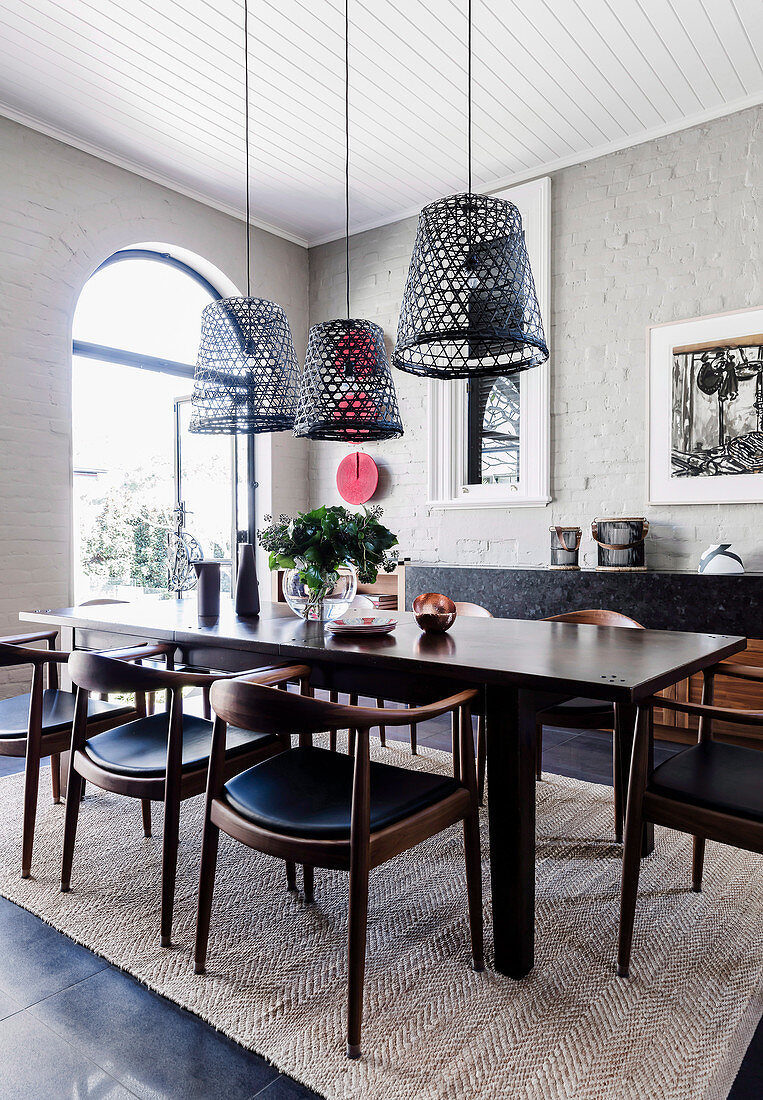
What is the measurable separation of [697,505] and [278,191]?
11.5ft

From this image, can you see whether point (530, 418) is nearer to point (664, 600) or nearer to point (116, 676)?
point (664, 600)

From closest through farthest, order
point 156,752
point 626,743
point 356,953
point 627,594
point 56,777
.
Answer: point 356,953
point 156,752
point 626,743
point 56,777
point 627,594

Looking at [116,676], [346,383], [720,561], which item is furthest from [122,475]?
[720,561]

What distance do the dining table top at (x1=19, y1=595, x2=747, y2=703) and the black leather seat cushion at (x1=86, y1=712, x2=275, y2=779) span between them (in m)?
0.26

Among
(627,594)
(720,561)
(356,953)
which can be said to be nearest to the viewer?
(356,953)

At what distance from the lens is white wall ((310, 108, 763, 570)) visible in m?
3.91

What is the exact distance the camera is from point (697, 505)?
4.03 meters

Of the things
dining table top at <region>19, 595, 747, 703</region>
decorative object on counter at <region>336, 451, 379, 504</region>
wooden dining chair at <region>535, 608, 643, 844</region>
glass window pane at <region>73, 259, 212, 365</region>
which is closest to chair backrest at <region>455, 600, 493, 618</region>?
dining table top at <region>19, 595, 747, 703</region>

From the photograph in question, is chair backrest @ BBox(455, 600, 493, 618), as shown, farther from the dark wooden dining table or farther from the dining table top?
the dark wooden dining table

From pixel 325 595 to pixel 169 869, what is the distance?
1.04 m

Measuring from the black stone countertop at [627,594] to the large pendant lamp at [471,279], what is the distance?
6.11ft

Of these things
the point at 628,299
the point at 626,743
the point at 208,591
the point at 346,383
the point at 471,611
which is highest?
the point at 628,299

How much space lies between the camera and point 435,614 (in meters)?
2.33

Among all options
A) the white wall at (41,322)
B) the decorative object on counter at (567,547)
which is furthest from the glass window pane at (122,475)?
the decorative object on counter at (567,547)
